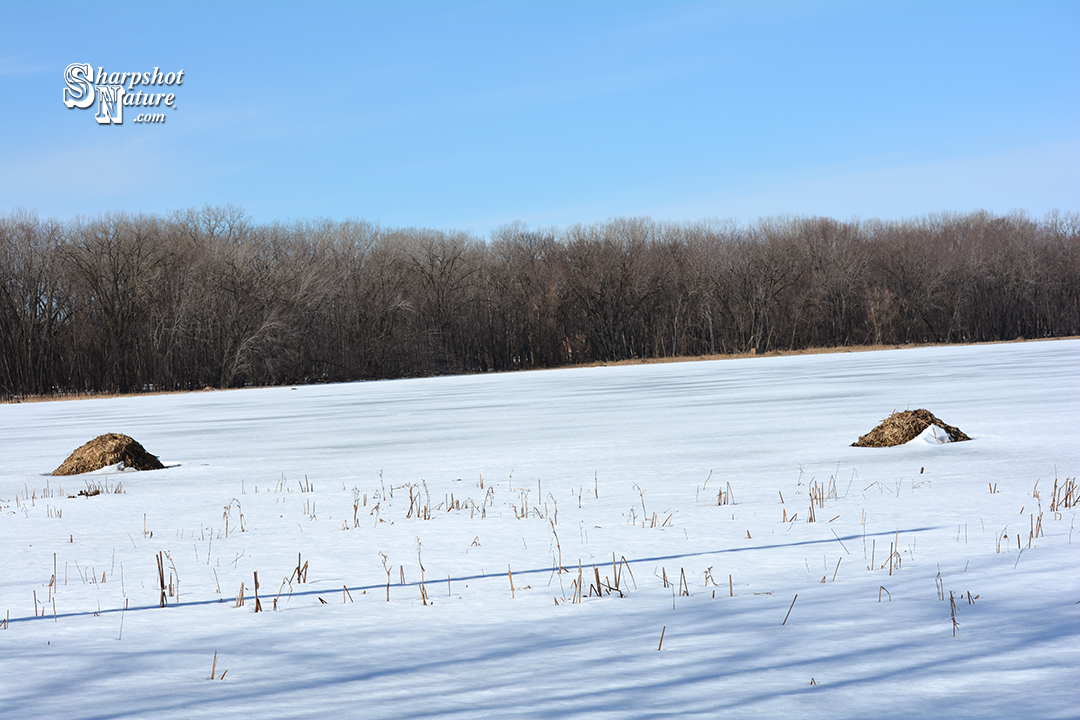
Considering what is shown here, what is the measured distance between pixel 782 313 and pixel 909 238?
1655 cm

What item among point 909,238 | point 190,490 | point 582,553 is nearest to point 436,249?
point 909,238

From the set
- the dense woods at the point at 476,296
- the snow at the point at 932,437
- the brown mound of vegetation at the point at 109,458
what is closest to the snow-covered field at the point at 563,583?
the snow at the point at 932,437

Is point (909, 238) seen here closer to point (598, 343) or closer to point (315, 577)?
point (598, 343)

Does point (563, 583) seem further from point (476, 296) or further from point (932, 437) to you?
point (476, 296)

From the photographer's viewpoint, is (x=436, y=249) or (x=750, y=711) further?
(x=436, y=249)

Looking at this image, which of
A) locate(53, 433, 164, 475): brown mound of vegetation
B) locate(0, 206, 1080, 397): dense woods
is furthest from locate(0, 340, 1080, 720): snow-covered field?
locate(0, 206, 1080, 397): dense woods

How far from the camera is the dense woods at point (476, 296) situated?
50.6 m

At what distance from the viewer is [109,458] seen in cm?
1359

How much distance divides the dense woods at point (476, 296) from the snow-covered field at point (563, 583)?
1566 inches

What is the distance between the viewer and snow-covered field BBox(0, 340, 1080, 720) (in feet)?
13.0

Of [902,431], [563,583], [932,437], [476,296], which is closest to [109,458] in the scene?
[563,583]

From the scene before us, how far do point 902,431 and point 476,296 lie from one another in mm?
54453

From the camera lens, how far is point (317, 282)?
56.2 meters

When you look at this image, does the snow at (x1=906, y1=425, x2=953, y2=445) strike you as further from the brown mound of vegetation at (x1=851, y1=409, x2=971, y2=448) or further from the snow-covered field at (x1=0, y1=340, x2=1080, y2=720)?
the snow-covered field at (x1=0, y1=340, x2=1080, y2=720)
